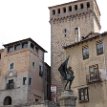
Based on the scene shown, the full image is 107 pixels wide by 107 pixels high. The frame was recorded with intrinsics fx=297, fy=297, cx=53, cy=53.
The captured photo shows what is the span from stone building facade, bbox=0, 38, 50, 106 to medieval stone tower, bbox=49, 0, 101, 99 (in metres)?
2.73

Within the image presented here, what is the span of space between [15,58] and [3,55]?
2.36m

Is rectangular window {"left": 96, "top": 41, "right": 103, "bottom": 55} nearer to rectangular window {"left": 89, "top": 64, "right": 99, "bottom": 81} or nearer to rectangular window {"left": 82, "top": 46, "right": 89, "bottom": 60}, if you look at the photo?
rectangular window {"left": 82, "top": 46, "right": 89, "bottom": 60}

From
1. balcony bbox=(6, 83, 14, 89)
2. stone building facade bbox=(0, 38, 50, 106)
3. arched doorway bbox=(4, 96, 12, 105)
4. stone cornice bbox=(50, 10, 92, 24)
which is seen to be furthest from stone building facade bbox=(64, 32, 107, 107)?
stone cornice bbox=(50, 10, 92, 24)

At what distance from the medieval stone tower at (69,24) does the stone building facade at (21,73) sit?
8.94 ft

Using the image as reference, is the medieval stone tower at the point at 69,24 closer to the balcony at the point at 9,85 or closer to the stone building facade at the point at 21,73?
the stone building facade at the point at 21,73

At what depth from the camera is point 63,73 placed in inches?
723

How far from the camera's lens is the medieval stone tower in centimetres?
4722

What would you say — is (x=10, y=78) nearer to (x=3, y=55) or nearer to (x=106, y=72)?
(x=3, y=55)

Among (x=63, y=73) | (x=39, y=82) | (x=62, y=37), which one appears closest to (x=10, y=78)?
(x=39, y=82)

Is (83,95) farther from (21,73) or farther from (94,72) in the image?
(21,73)

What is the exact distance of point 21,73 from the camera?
43.2 m

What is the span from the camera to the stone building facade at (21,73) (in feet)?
138

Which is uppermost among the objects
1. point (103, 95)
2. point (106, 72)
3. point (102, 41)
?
point (102, 41)

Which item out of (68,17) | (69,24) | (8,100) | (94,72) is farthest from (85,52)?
(68,17)
